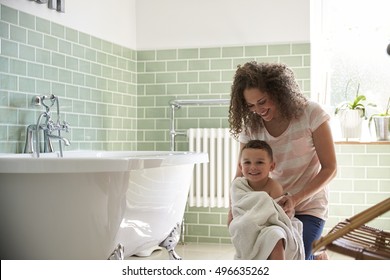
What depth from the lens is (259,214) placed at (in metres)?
2.38

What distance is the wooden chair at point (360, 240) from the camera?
1.20m

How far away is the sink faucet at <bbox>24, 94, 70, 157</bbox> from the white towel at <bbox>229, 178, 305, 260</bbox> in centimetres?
149

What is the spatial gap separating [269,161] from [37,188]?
1.03 meters

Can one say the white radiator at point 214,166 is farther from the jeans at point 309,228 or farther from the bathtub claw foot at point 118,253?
the jeans at point 309,228

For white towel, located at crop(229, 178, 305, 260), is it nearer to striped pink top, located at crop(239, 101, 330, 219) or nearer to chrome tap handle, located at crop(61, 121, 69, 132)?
striped pink top, located at crop(239, 101, 330, 219)

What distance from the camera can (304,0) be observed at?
4.57 m

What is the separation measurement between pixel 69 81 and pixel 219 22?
4.42ft

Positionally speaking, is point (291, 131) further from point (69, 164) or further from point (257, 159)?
point (69, 164)

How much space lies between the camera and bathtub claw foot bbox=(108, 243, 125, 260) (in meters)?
2.90

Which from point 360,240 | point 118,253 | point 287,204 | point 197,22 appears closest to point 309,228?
point 287,204

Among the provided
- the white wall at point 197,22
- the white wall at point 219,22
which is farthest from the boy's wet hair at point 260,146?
the white wall at point 219,22

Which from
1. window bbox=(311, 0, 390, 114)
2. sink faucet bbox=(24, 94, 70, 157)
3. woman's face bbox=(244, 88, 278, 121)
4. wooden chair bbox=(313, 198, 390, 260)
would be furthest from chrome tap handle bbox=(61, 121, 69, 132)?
wooden chair bbox=(313, 198, 390, 260)
